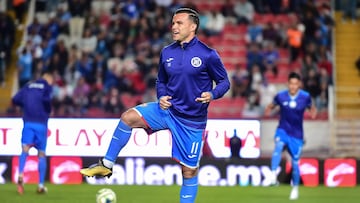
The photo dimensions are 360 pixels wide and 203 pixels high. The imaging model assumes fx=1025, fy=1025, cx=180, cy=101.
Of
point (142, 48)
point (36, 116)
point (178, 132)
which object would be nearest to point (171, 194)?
point (36, 116)

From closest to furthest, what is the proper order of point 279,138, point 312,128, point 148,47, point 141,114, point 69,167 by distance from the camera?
point 141,114
point 279,138
point 69,167
point 312,128
point 148,47

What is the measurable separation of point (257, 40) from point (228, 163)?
7.62 metres

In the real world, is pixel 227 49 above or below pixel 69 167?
above

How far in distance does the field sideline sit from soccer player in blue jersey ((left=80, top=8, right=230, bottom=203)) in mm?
4606

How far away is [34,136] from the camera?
18328 mm

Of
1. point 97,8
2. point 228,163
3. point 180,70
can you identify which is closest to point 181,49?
point 180,70

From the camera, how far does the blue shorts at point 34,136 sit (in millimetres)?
18266

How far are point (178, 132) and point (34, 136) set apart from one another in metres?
6.85

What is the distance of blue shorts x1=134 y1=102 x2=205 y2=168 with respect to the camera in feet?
39.0

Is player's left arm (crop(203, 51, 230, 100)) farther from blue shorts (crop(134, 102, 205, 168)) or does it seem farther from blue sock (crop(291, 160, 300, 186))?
blue sock (crop(291, 160, 300, 186))

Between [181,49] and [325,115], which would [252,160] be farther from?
[181,49]

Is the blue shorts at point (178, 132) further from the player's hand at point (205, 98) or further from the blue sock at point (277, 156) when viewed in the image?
the blue sock at point (277, 156)

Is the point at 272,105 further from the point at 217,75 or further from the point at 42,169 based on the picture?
the point at 217,75

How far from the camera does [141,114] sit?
11.8 metres
